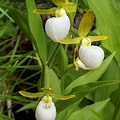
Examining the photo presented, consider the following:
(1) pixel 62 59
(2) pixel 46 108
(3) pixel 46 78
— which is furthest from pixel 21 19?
(2) pixel 46 108

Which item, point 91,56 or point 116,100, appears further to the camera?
point 116,100

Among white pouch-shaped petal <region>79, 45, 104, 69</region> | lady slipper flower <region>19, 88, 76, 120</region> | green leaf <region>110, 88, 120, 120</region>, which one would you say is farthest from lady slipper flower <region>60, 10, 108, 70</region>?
green leaf <region>110, 88, 120, 120</region>

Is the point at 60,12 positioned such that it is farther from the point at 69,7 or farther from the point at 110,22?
the point at 110,22

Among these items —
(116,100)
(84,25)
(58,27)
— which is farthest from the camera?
(116,100)

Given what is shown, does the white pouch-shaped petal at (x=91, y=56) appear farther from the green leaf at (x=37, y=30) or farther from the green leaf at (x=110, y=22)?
the green leaf at (x=110, y=22)

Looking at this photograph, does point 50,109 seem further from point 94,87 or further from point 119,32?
point 119,32

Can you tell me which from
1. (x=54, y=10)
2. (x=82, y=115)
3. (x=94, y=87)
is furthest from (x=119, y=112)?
(x=54, y=10)

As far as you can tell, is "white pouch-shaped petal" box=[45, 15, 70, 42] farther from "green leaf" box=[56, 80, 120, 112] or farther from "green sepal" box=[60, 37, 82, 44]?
"green leaf" box=[56, 80, 120, 112]

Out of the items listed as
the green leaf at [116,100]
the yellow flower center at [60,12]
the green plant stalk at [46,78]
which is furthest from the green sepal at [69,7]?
the green leaf at [116,100]
